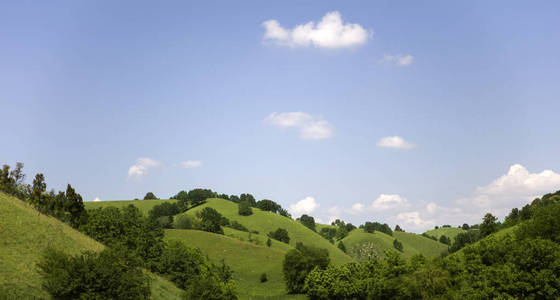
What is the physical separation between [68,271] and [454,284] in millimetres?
66802

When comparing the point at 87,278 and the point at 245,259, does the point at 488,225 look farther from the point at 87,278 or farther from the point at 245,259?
the point at 87,278

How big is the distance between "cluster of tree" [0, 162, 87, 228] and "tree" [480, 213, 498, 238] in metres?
147

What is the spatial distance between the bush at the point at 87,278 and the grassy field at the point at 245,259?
85117mm

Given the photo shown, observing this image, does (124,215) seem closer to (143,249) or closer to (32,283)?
(143,249)

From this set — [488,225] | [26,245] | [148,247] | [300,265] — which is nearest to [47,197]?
[148,247]

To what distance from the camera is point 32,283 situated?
4641 cm

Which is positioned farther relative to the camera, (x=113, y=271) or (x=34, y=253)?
(x=34, y=253)

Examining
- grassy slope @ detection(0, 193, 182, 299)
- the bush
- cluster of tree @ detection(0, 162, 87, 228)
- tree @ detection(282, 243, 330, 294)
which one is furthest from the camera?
tree @ detection(282, 243, 330, 294)

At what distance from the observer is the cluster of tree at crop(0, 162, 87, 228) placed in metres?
89.9

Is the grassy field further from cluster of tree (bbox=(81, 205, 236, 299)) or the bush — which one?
the bush

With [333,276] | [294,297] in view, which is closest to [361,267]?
[333,276]

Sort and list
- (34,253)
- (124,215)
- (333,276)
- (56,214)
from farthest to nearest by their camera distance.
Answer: (333,276), (124,215), (56,214), (34,253)

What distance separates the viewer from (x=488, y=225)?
177750 mm

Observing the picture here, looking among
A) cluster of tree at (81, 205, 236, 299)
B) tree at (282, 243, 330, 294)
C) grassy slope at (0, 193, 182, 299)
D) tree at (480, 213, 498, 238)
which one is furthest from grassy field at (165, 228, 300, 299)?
tree at (480, 213, 498, 238)
